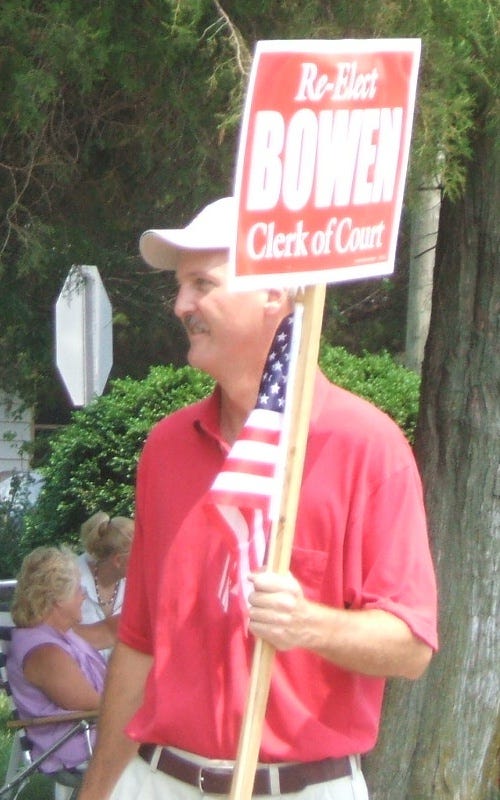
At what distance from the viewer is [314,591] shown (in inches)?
95.0

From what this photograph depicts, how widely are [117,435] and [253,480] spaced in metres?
5.99

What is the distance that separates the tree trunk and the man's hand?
296 cm

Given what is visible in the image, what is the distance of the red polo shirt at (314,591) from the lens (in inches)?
94.3

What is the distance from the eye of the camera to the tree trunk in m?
5.04

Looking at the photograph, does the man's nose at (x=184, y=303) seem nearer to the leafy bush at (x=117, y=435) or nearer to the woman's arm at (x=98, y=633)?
the woman's arm at (x=98, y=633)

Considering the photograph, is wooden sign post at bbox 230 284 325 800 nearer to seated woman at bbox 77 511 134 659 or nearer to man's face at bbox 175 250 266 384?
man's face at bbox 175 250 266 384

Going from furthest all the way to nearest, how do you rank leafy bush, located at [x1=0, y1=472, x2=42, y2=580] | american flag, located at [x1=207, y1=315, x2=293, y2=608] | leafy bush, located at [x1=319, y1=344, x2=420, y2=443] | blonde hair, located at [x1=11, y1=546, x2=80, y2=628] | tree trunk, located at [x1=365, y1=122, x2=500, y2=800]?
leafy bush, located at [x1=0, y1=472, x2=42, y2=580]
leafy bush, located at [x1=319, y1=344, x2=420, y2=443]
blonde hair, located at [x1=11, y1=546, x2=80, y2=628]
tree trunk, located at [x1=365, y1=122, x2=500, y2=800]
american flag, located at [x1=207, y1=315, x2=293, y2=608]

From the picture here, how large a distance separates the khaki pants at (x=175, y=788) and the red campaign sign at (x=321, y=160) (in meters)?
0.92

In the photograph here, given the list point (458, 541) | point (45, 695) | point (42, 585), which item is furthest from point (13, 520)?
point (458, 541)

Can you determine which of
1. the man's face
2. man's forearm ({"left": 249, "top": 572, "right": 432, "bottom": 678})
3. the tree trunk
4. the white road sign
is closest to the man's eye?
the man's face

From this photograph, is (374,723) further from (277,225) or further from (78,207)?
(78,207)

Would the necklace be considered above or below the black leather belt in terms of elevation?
below

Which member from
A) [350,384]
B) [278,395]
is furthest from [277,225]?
[350,384]

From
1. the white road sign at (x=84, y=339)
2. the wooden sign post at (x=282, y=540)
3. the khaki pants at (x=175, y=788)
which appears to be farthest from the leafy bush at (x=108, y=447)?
the wooden sign post at (x=282, y=540)
